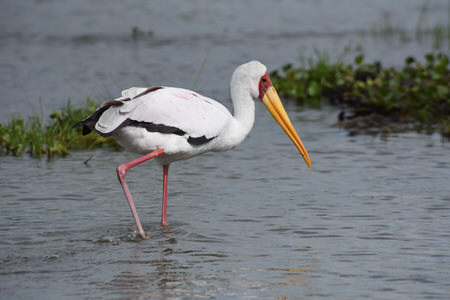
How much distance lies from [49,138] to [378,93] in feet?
15.8

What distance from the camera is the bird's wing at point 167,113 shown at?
261 inches

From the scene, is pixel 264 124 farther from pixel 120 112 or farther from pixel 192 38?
pixel 192 38

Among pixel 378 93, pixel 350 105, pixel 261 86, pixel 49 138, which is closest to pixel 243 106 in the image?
pixel 261 86

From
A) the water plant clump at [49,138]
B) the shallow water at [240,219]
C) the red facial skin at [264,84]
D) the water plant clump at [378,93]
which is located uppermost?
the red facial skin at [264,84]

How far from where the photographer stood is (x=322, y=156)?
9.76 meters

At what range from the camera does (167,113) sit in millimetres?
6691

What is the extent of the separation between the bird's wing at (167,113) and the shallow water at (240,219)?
2.79 feet

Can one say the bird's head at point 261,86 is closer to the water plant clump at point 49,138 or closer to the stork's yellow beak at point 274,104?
the stork's yellow beak at point 274,104

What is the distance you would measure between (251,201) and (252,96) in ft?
3.32

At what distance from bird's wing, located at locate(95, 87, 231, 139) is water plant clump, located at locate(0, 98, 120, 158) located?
2926mm

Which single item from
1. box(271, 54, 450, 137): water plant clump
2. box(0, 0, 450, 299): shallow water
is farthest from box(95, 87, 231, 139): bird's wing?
box(271, 54, 450, 137): water plant clump

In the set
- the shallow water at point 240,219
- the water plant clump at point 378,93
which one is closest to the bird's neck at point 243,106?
the shallow water at point 240,219

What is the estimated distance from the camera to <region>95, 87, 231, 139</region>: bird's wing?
662cm

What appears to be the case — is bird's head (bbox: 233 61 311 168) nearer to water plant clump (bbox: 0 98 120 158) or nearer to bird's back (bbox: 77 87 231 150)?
bird's back (bbox: 77 87 231 150)
